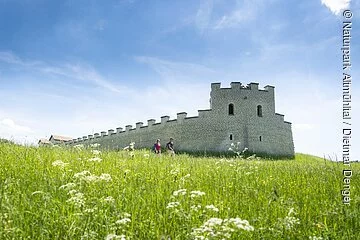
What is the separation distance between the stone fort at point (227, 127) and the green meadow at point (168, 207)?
3347 centimetres

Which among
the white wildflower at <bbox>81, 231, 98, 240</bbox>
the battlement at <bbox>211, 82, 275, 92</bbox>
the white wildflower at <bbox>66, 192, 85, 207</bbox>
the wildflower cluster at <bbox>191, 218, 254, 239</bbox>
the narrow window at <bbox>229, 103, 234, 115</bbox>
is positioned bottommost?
the white wildflower at <bbox>81, 231, 98, 240</bbox>

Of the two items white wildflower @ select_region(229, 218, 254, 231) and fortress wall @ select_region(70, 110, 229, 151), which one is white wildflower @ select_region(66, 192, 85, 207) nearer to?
white wildflower @ select_region(229, 218, 254, 231)

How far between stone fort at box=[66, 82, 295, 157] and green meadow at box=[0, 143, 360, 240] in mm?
33473

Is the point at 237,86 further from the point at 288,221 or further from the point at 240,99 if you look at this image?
the point at 288,221

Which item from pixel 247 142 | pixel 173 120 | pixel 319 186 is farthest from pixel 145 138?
pixel 319 186

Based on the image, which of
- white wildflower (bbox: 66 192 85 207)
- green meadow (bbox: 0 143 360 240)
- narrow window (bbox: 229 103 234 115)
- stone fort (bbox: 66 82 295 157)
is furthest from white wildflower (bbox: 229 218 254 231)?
narrow window (bbox: 229 103 234 115)

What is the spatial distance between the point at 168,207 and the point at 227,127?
124ft

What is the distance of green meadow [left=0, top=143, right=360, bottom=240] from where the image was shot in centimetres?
336

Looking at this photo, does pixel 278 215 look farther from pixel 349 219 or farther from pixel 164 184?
pixel 164 184

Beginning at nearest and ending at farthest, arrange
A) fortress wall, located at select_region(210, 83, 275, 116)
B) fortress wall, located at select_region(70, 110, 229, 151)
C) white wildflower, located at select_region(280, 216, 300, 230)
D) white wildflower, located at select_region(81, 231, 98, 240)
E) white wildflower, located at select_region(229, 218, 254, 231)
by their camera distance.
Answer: white wildflower, located at select_region(229, 218, 254, 231) < white wildflower, located at select_region(81, 231, 98, 240) < white wildflower, located at select_region(280, 216, 300, 230) < fortress wall, located at select_region(70, 110, 229, 151) < fortress wall, located at select_region(210, 83, 275, 116)

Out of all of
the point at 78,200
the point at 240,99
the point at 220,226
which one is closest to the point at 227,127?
the point at 240,99

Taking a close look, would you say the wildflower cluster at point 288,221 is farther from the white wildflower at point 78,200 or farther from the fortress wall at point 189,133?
the fortress wall at point 189,133

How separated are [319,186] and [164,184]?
254 centimetres

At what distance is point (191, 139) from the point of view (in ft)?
133
